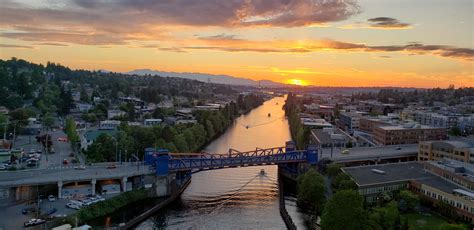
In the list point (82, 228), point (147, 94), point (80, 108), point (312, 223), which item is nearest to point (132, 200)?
point (82, 228)

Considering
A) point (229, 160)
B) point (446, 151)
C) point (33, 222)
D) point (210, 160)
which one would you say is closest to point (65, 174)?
point (33, 222)

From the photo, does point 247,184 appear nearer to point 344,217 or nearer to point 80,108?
point 344,217

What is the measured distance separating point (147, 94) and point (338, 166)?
34.9 metres

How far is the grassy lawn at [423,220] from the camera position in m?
11.8

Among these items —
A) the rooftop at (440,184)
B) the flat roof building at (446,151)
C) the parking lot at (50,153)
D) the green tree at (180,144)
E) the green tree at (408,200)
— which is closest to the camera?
the green tree at (408,200)

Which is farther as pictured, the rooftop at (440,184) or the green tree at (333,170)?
the green tree at (333,170)

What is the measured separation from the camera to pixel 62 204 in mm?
13695

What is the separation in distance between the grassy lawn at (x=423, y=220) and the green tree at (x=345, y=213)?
7.78ft

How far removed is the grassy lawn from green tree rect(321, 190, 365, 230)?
237 cm

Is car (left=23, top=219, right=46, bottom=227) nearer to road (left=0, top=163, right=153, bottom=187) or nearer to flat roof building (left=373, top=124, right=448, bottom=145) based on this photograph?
road (left=0, top=163, right=153, bottom=187)

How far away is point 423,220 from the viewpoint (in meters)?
12.5

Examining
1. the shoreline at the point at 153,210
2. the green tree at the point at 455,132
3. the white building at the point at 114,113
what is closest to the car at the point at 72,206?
the shoreline at the point at 153,210

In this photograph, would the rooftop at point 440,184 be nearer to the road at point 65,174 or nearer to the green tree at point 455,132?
the road at point 65,174

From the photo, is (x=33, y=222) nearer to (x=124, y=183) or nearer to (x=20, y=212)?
(x=20, y=212)
